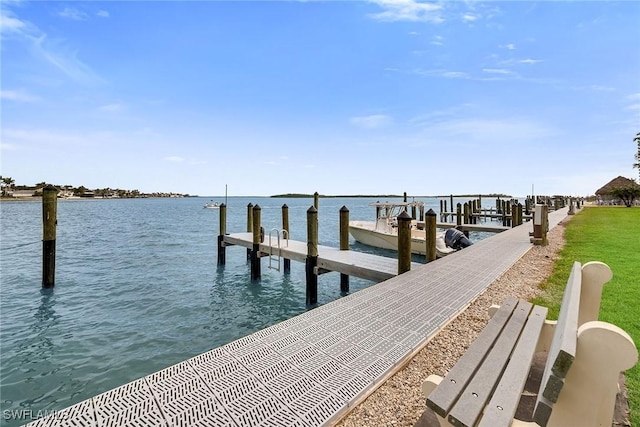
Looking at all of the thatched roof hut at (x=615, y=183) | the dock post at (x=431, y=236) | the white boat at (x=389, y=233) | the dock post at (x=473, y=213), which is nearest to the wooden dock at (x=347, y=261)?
the dock post at (x=431, y=236)

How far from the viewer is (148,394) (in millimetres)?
2586

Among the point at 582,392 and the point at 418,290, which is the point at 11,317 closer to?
the point at 418,290

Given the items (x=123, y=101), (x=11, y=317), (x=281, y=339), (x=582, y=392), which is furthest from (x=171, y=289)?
(x=582, y=392)

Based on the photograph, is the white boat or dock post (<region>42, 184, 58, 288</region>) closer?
dock post (<region>42, 184, 58, 288</region>)

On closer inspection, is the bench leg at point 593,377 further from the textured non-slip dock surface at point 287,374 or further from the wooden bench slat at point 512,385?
the textured non-slip dock surface at point 287,374

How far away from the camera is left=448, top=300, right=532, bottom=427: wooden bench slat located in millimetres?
1646

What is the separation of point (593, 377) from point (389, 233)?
16428mm

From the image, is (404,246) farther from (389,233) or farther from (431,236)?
(389,233)

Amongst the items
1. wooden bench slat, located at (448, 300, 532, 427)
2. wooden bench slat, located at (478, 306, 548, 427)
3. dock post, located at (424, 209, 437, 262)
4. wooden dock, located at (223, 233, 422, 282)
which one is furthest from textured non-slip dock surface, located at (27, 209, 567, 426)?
dock post, located at (424, 209, 437, 262)

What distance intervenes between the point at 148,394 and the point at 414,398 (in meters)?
2.24

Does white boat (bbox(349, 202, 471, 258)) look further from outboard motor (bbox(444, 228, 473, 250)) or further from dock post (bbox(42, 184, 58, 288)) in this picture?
dock post (bbox(42, 184, 58, 288))

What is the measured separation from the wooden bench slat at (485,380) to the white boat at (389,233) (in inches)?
439

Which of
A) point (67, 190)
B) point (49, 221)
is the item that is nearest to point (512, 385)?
point (49, 221)

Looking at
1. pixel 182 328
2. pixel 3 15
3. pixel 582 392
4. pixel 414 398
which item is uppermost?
pixel 3 15
